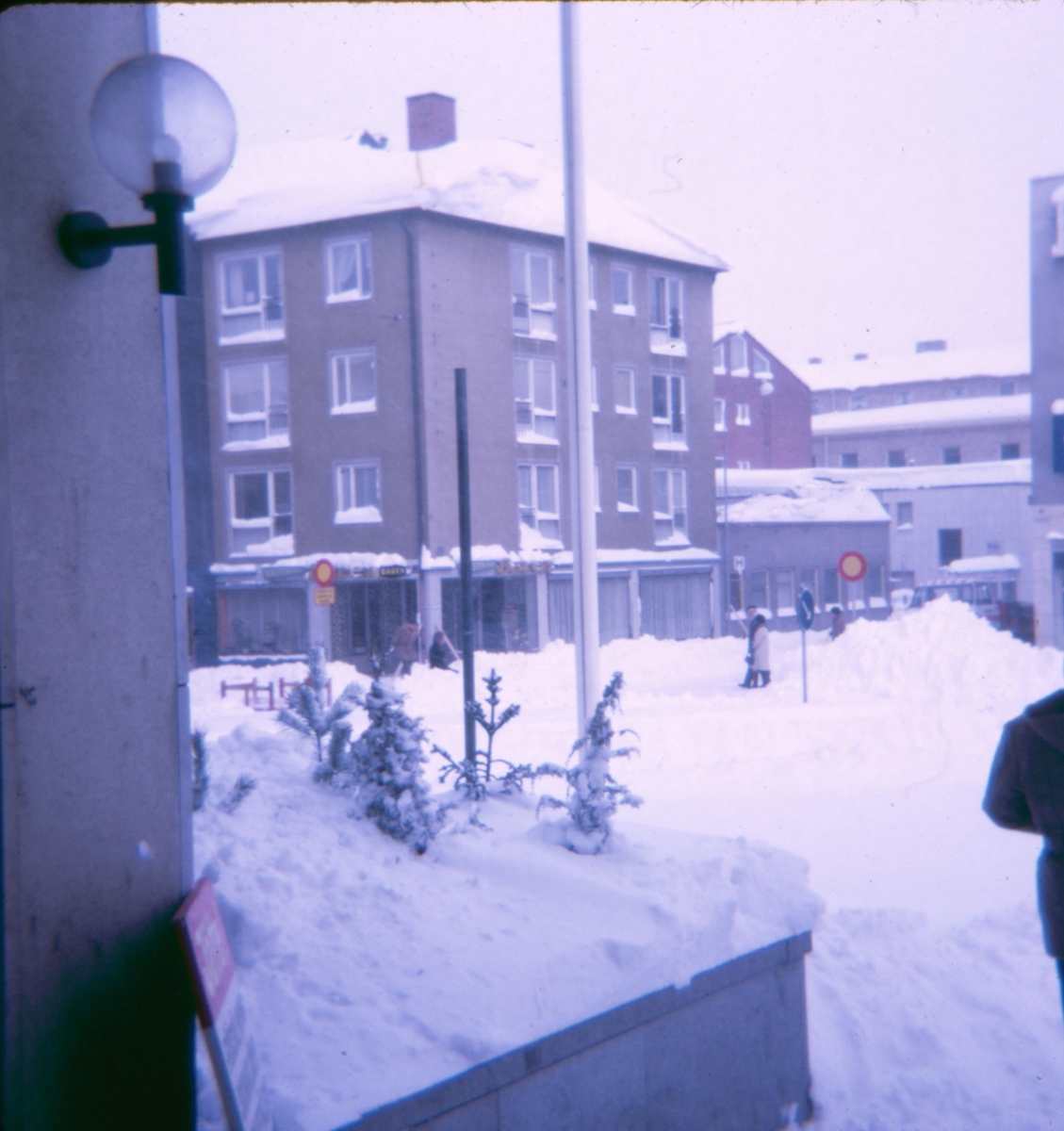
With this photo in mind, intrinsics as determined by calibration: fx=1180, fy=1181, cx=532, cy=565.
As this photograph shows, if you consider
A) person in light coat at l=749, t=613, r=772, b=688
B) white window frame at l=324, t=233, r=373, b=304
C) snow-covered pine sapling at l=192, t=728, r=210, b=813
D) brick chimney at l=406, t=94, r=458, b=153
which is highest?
brick chimney at l=406, t=94, r=458, b=153

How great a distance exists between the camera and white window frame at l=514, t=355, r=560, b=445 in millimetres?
27453

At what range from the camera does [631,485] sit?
98.1 feet

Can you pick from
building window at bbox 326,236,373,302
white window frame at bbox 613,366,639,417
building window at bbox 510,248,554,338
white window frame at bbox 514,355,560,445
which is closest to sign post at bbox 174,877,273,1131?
building window at bbox 326,236,373,302

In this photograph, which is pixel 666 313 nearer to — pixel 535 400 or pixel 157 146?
pixel 535 400

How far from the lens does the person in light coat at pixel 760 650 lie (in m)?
18.8

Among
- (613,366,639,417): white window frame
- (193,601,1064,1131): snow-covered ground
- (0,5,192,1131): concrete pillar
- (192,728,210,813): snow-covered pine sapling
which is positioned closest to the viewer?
(0,5,192,1131): concrete pillar

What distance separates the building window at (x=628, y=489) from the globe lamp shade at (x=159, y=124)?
26965mm

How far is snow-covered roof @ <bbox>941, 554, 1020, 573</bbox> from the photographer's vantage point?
3912 cm

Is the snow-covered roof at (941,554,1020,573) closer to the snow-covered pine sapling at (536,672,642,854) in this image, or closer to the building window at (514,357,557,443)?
the building window at (514,357,557,443)

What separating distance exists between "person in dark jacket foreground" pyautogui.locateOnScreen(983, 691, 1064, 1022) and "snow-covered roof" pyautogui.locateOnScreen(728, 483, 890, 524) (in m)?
30.7

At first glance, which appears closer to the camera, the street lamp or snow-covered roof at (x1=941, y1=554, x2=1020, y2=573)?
the street lamp

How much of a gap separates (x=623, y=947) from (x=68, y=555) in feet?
6.77

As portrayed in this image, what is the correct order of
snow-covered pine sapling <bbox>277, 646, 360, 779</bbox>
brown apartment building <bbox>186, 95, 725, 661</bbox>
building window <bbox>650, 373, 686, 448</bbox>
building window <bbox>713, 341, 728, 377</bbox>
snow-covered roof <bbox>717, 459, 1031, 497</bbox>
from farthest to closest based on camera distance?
building window <bbox>713, 341, 728, 377</bbox> < snow-covered roof <bbox>717, 459, 1031, 497</bbox> < building window <bbox>650, 373, 686, 448</bbox> < brown apartment building <bbox>186, 95, 725, 661</bbox> < snow-covered pine sapling <bbox>277, 646, 360, 779</bbox>

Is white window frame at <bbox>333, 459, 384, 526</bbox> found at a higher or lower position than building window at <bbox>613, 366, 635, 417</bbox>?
lower
